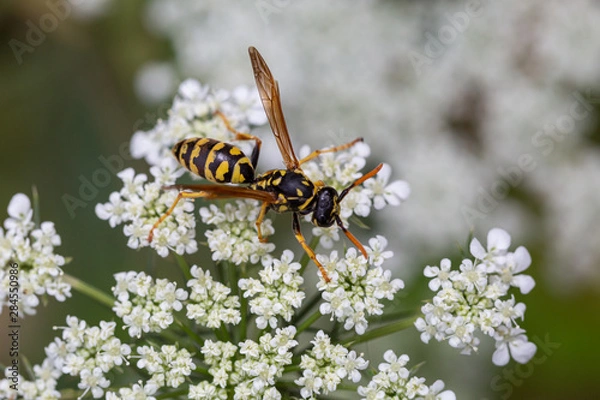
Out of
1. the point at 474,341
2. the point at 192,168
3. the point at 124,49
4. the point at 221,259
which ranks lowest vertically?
the point at 474,341

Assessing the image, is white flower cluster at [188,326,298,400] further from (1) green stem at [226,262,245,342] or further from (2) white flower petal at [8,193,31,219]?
(2) white flower petal at [8,193,31,219]

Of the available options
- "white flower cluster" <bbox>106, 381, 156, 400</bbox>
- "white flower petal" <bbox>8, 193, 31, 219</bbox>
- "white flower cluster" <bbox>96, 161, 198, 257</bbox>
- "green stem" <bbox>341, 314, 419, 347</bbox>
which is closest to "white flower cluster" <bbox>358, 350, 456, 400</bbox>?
"green stem" <bbox>341, 314, 419, 347</bbox>

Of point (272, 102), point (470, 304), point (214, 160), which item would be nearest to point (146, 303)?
point (214, 160)

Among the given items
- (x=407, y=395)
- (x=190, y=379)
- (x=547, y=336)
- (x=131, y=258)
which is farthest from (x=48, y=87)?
(x=547, y=336)

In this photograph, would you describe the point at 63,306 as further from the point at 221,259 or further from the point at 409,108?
the point at 409,108

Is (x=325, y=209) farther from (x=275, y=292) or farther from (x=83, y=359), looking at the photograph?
(x=83, y=359)

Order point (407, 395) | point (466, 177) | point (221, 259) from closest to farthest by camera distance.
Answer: point (407, 395), point (221, 259), point (466, 177)
